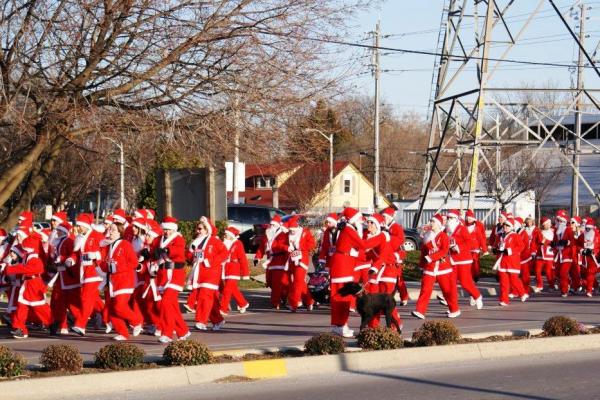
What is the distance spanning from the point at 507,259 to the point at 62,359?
1189 cm

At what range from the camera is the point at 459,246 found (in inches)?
733

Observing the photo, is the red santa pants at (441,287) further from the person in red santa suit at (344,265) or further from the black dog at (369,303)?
the black dog at (369,303)

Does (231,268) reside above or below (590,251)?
below

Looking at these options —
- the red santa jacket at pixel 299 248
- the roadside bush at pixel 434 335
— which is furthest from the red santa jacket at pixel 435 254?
the roadside bush at pixel 434 335

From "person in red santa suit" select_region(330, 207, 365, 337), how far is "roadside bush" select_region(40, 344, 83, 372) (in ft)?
15.2

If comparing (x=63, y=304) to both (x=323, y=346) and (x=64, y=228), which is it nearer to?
(x=64, y=228)

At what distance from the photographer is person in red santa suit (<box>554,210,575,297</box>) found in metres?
23.1

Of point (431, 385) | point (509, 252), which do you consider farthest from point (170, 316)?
point (509, 252)

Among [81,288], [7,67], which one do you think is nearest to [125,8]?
[7,67]

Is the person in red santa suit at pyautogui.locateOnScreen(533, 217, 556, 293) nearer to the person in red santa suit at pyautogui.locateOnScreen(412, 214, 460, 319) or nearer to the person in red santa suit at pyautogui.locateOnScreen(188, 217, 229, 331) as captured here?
the person in red santa suit at pyautogui.locateOnScreen(412, 214, 460, 319)

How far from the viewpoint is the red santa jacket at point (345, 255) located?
1455cm

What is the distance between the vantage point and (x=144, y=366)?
1113 cm

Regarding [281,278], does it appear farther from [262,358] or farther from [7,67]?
[262,358]

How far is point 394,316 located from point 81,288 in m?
4.43
